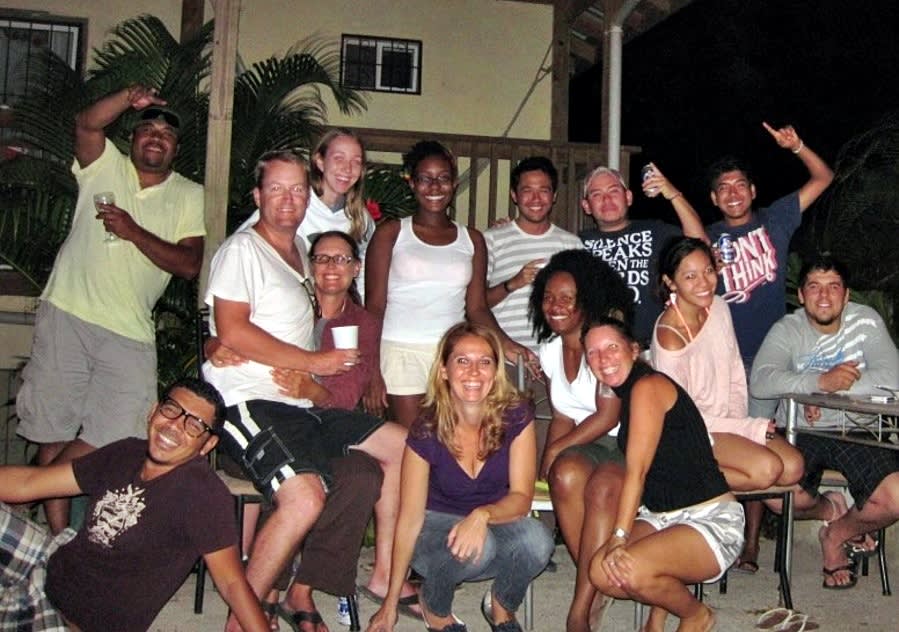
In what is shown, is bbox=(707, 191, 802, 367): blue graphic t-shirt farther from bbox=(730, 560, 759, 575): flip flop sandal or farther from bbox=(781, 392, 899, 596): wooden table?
bbox=(730, 560, 759, 575): flip flop sandal

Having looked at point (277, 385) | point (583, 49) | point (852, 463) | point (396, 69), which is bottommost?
point (852, 463)

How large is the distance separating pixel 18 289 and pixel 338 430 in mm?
5087

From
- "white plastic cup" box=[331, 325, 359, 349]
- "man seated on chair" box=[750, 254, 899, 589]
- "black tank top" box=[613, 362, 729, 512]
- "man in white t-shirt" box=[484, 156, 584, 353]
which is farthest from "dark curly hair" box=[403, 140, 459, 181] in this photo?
"man seated on chair" box=[750, 254, 899, 589]

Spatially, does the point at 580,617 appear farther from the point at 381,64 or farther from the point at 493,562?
the point at 381,64

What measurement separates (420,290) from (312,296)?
24.3 inches

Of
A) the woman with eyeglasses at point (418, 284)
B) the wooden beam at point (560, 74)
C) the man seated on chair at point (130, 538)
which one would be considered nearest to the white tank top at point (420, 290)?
the woman with eyeglasses at point (418, 284)

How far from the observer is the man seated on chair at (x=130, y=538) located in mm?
3316

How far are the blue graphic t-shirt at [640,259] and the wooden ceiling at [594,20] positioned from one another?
295 cm

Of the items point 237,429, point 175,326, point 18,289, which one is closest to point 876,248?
point 175,326

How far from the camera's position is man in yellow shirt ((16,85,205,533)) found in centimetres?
474

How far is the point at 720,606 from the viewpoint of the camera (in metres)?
4.88

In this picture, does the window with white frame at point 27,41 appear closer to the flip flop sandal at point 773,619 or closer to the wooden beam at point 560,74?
the wooden beam at point 560,74

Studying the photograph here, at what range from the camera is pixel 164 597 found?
3.42 meters

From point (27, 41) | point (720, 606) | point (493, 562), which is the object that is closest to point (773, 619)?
point (720, 606)
